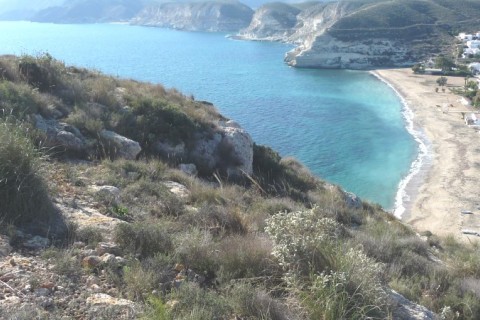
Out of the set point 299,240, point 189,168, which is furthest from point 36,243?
point 189,168

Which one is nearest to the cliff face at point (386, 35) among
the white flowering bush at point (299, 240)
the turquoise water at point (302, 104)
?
the turquoise water at point (302, 104)

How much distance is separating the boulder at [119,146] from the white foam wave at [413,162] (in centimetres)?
2160

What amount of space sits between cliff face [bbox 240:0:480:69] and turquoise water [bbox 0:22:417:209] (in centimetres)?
621

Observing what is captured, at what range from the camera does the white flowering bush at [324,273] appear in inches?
152

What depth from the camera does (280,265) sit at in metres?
4.57

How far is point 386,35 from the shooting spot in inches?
4070

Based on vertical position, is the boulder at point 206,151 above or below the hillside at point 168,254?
below

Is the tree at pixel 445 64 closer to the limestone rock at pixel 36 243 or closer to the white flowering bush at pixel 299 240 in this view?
the white flowering bush at pixel 299 240

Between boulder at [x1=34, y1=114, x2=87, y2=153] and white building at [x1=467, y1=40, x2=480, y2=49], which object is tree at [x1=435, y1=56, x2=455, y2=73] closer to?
white building at [x1=467, y1=40, x2=480, y2=49]

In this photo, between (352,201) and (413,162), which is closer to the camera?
(352,201)

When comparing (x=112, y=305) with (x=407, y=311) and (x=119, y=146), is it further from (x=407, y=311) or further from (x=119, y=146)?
(x=119, y=146)

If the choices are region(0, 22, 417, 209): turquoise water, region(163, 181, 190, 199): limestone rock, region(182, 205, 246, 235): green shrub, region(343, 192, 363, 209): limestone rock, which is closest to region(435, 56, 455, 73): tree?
region(0, 22, 417, 209): turquoise water

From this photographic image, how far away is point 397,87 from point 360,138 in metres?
29.9

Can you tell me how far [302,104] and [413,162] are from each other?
24.1 metres
